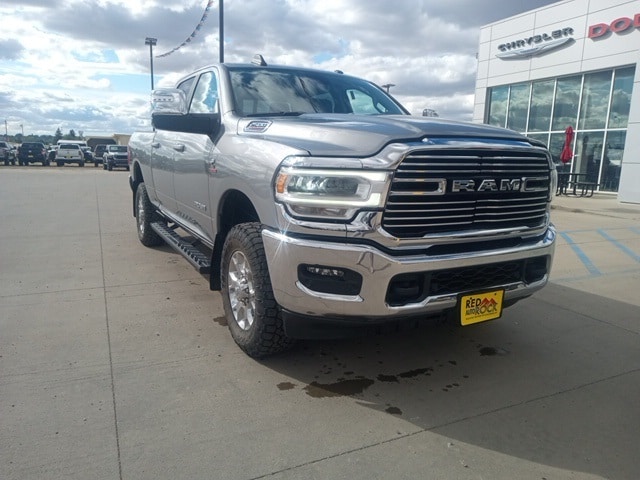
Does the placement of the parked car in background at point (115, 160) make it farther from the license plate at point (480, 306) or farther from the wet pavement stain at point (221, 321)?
the license plate at point (480, 306)

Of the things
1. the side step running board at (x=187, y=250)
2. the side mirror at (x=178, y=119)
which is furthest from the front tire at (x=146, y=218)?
the side mirror at (x=178, y=119)

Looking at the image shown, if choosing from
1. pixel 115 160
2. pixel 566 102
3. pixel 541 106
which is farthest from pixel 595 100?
pixel 115 160

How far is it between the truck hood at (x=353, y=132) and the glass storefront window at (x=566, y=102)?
18.0 meters

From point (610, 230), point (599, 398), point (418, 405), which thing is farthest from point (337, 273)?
point (610, 230)

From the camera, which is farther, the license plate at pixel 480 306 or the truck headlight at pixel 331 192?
the license plate at pixel 480 306

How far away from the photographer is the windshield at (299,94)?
4.05 meters

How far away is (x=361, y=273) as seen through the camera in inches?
104

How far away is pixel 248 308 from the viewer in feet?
11.0

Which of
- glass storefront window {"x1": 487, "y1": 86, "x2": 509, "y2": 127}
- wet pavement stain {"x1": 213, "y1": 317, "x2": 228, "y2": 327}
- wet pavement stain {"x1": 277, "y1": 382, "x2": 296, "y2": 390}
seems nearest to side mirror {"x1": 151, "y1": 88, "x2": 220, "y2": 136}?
wet pavement stain {"x1": 213, "y1": 317, "x2": 228, "y2": 327}

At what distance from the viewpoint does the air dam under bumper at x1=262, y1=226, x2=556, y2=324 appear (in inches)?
104

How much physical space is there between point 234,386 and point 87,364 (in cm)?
106

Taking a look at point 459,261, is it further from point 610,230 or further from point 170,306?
point 610,230

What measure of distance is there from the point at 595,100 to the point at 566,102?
4.14 feet

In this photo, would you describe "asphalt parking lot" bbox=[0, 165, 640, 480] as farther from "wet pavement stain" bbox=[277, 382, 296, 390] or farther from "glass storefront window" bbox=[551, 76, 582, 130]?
"glass storefront window" bbox=[551, 76, 582, 130]
